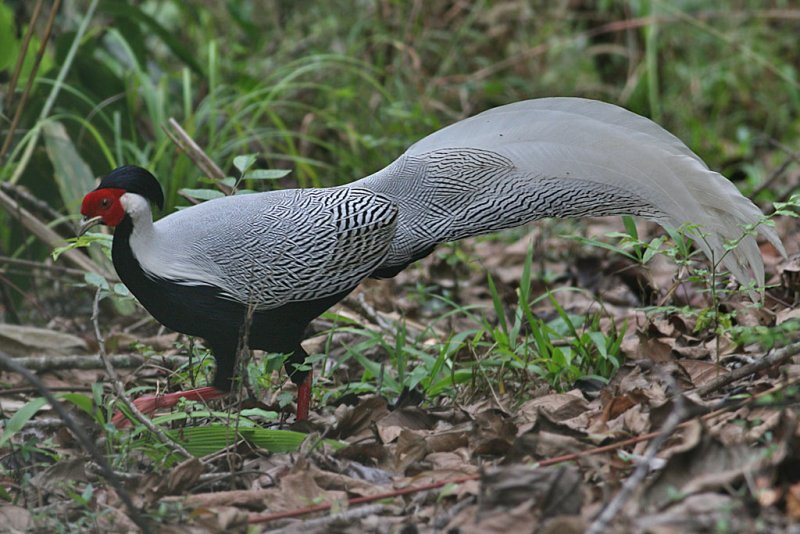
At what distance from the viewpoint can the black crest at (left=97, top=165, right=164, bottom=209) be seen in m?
3.14

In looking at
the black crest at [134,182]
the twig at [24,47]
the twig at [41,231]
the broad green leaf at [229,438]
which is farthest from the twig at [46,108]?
the broad green leaf at [229,438]

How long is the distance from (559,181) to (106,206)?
146 cm

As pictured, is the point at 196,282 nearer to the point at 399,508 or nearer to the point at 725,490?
the point at 399,508

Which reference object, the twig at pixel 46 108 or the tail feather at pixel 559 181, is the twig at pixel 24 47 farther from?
the tail feather at pixel 559 181

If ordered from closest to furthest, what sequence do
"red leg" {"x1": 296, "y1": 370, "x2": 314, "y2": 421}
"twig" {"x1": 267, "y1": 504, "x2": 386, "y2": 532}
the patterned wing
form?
1. "twig" {"x1": 267, "y1": 504, "x2": 386, "y2": 532}
2. the patterned wing
3. "red leg" {"x1": 296, "y1": 370, "x2": 314, "y2": 421}

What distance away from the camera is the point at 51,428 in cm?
347

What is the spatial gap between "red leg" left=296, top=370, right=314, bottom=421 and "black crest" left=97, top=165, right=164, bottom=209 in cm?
77

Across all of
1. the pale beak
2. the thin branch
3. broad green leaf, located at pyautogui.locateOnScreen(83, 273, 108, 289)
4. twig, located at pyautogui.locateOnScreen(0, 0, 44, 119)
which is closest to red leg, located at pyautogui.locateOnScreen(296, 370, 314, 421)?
broad green leaf, located at pyautogui.locateOnScreen(83, 273, 108, 289)

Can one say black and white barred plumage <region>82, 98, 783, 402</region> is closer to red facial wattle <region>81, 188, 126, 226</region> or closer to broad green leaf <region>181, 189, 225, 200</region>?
red facial wattle <region>81, 188, 126, 226</region>

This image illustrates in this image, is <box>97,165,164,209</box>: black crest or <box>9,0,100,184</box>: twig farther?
<box>9,0,100,184</box>: twig

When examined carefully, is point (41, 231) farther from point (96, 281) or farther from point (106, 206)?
point (106, 206)

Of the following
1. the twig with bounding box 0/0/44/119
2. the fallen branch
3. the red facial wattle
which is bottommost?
the fallen branch

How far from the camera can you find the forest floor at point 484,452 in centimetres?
218

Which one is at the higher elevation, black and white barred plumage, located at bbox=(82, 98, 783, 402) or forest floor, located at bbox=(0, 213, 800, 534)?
black and white barred plumage, located at bbox=(82, 98, 783, 402)
